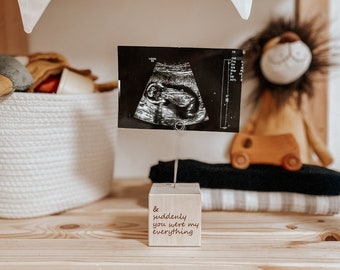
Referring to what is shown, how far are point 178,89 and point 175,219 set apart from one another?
20 cm

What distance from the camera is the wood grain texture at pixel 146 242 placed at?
0.54 metres

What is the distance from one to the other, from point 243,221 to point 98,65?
52 centimetres

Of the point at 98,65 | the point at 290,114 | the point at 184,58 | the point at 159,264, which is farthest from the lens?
the point at 98,65

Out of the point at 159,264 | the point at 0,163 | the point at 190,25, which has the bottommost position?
the point at 159,264

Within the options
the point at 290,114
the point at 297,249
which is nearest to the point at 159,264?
the point at 297,249

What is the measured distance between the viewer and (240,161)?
76cm

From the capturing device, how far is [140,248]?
598 millimetres

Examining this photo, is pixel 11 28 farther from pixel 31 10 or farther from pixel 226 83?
pixel 226 83

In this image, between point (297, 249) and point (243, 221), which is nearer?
point (297, 249)

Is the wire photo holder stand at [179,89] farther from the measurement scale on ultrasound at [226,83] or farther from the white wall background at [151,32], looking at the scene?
the white wall background at [151,32]

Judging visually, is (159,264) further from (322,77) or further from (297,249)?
(322,77)

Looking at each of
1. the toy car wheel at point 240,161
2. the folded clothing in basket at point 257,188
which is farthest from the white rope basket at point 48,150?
the toy car wheel at point 240,161

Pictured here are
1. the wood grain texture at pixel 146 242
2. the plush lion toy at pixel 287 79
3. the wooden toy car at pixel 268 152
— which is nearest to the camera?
the wood grain texture at pixel 146 242

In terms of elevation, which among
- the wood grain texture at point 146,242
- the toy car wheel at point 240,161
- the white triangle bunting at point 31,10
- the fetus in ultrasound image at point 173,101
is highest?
the white triangle bunting at point 31,10
